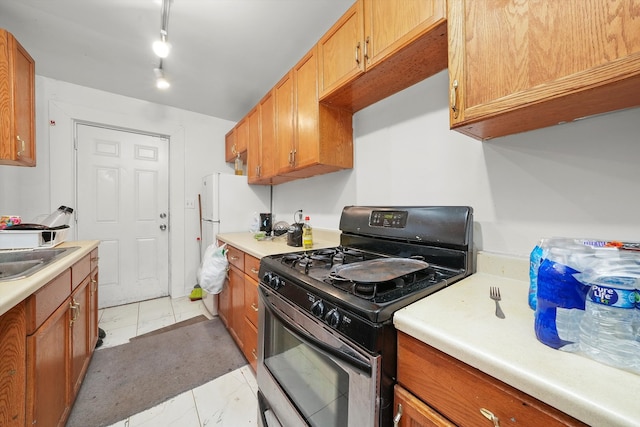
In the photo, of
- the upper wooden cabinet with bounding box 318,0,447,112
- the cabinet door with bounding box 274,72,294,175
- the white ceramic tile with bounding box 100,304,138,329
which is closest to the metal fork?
the upper wooden cabinet with bounding box 318,0,447,112

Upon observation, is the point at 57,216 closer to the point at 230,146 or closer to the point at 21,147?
the point at 21,147

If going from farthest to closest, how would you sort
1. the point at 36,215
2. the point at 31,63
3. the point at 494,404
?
the point at 36,215 → the point at 31,63 → the point at 494,404

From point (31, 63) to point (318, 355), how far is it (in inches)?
114

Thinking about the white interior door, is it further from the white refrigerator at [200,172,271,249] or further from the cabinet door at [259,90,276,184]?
the cabinet door at [259,90,276,184]

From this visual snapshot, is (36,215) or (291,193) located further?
(291,193)

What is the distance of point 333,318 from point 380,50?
119 centimetres

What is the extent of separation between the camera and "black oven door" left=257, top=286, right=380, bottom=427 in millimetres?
673

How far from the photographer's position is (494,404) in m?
0.49

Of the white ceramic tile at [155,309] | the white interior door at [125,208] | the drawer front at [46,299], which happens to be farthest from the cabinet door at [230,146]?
the drawer front at [46,299]

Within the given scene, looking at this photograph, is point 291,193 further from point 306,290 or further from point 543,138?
point 543,138

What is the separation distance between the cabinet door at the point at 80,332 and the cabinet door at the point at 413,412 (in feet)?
5.40

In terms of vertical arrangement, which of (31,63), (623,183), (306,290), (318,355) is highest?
(31,63)

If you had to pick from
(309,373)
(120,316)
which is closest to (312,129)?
(309,373)

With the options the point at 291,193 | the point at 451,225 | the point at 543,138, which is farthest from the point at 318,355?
the point at 291,193
